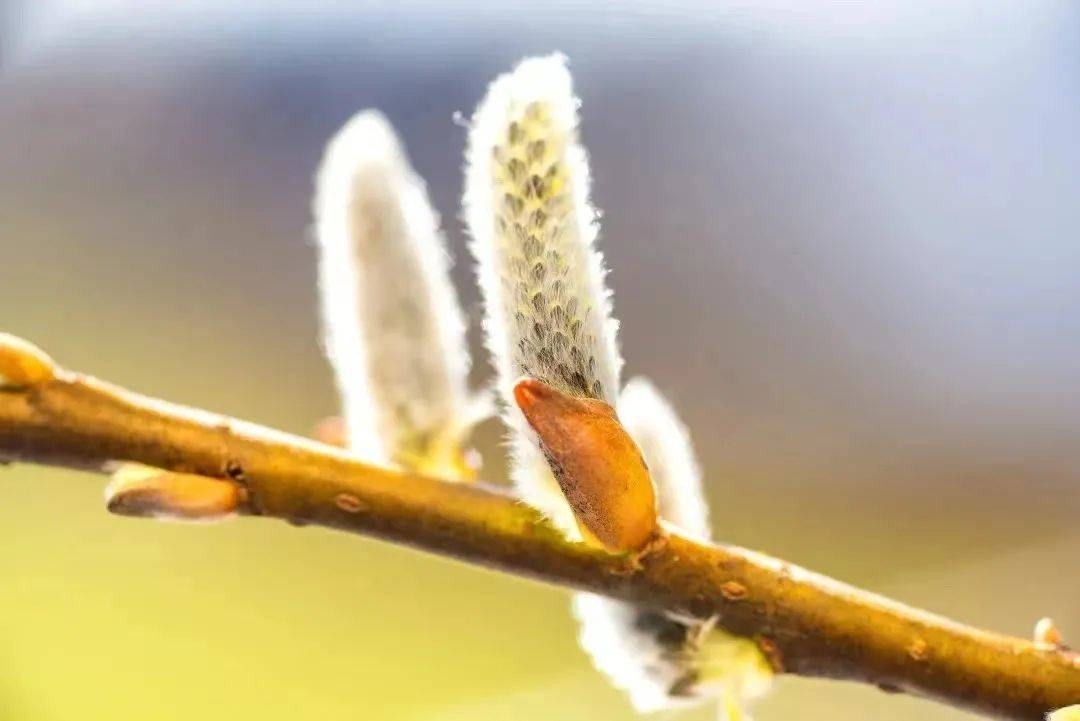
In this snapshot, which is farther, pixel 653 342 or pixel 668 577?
pixel 653 342

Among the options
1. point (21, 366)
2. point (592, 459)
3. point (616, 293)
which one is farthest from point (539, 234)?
point (616, 293)

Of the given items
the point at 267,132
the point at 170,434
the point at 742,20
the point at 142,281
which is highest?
the point at 742,20

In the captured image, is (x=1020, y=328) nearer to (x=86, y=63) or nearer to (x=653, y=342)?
(x=653, y=342)

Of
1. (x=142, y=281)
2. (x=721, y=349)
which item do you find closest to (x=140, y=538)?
(x=142, y=281)

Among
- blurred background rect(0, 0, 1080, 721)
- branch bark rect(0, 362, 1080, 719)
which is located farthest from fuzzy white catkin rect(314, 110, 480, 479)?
blurred background rect(0, 0, 1080, 721)

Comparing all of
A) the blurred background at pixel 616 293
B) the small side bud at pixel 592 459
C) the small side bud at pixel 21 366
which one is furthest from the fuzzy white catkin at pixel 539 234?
the blurred background at pixel 616 293

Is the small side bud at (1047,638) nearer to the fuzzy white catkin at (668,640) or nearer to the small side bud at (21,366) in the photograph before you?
the fuzzy white catkin at (668,640)

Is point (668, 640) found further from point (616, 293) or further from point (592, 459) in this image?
point (616, 293)
